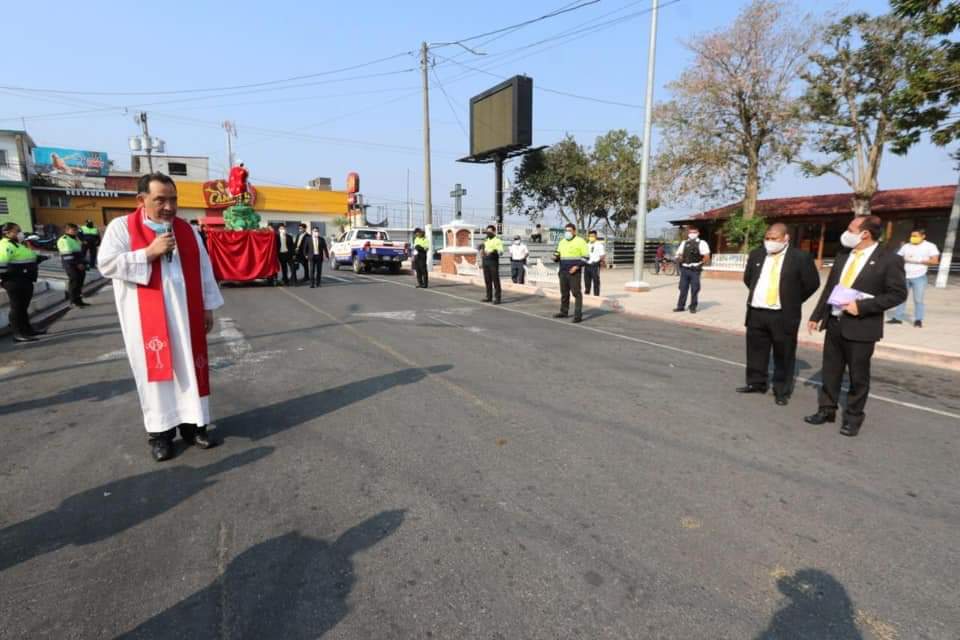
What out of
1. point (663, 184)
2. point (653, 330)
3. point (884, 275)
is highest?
point (663, 184)

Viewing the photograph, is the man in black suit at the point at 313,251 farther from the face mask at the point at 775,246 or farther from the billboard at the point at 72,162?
the billboard at the point at 72,162

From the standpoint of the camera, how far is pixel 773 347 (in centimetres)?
535

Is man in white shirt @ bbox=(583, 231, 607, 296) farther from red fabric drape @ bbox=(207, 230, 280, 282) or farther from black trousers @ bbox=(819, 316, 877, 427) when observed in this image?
black trousers @ bbox=(819, 316, 877, 427)

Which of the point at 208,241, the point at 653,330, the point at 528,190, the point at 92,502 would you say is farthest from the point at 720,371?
the point at 528,190

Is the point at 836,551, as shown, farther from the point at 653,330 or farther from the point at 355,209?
the point at 355,209

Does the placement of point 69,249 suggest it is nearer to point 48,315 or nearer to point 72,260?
point 72,260

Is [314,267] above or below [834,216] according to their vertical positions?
below

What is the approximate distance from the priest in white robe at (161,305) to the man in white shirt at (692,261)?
964 cm

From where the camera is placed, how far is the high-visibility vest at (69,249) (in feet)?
34.7

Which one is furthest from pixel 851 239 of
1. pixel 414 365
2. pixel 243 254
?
pixel 243 254

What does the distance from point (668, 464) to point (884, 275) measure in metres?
2.51

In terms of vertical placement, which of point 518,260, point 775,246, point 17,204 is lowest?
point 518,260

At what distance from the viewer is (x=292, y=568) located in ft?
8.18

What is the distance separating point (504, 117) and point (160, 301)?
91.2 ft
